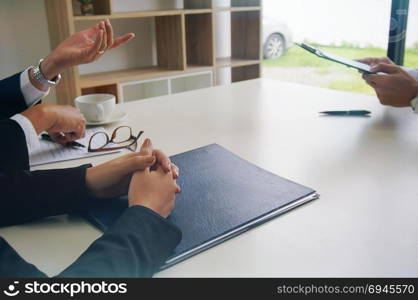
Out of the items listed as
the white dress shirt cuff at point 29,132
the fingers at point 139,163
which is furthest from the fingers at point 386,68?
the white dress shirt cuff at point 29,132

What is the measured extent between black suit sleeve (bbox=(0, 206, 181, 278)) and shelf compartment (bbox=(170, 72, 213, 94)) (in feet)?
7.40

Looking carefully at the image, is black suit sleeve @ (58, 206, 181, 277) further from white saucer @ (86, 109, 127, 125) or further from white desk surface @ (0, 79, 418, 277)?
white saucer @ (86, 109, 127, 125)

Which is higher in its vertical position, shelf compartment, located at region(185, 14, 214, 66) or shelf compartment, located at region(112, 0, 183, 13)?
shelf compartment, located at region(112, 0, 183, 13)

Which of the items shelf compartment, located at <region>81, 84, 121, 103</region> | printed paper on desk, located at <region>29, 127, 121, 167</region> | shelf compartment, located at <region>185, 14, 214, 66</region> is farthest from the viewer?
shelf compartment, located at <region>185, 14, 214, 66</region>

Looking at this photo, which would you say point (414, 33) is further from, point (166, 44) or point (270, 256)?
point (270, 256)

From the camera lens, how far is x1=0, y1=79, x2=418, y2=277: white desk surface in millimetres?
577

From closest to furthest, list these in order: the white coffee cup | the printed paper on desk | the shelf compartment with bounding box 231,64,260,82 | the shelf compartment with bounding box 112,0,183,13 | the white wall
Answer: the printed paper on desk < the white coffee cup < the white wall < the shelf compartment with bounding box 112,0,183,13 < the shelf compartment with bounding box 231,64,260,82

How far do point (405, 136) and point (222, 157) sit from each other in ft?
1.59

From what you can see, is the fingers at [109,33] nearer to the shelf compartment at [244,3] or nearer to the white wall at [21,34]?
the white wall at [21,34]

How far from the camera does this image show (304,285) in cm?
53

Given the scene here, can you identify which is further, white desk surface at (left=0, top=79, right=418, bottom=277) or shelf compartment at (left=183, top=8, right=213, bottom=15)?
shelf compartment at (left=183, top=8, right=213, bottom=15)

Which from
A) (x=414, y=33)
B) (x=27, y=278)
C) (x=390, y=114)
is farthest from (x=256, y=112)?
(x=414, y=33)

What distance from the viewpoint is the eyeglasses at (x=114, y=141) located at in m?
1.01

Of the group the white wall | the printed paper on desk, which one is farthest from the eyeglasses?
the white wall
